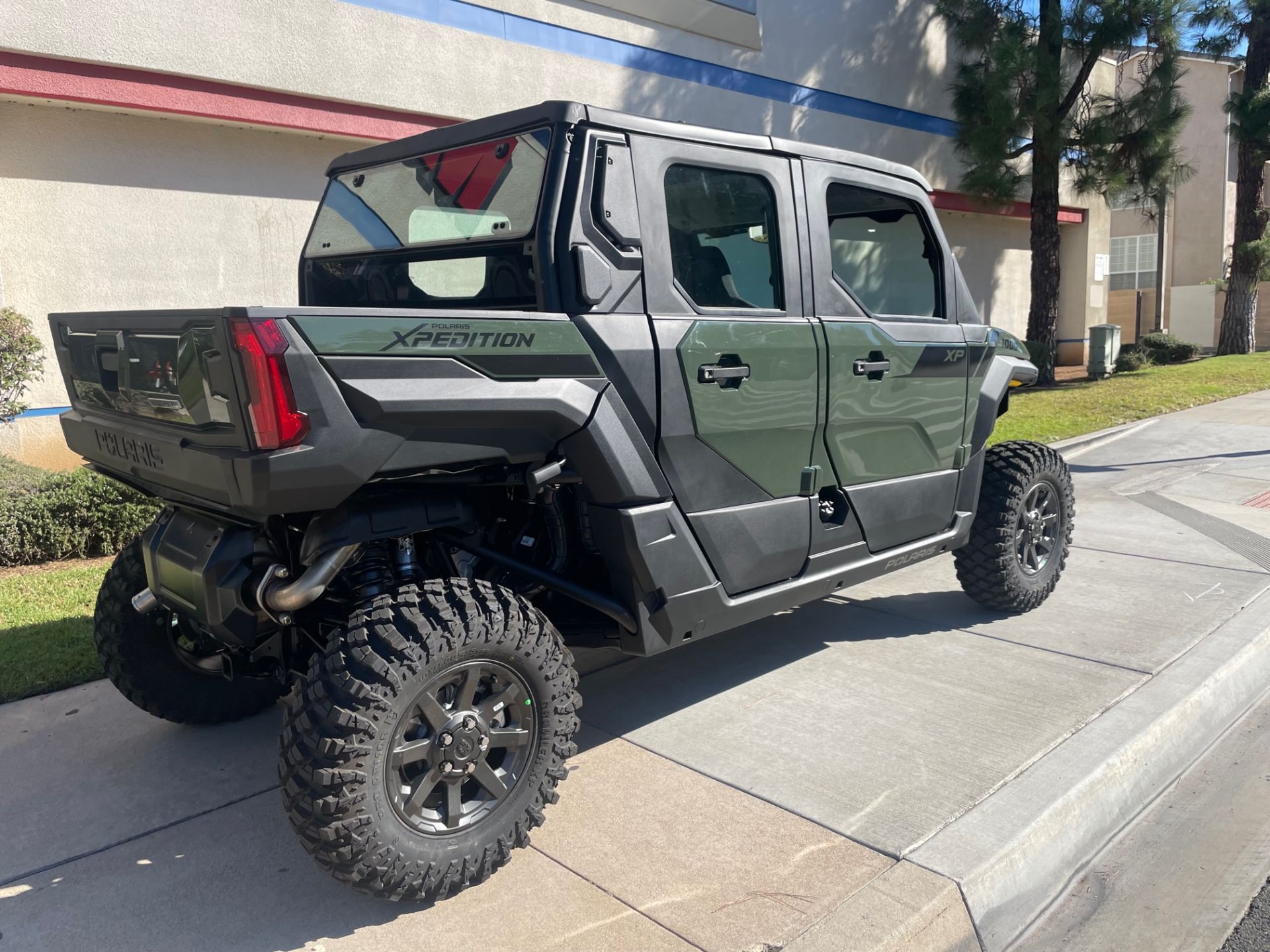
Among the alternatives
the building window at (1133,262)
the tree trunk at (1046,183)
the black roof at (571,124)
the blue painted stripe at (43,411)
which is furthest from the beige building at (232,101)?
the building window at (1133,262)

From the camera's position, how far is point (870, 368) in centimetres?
407

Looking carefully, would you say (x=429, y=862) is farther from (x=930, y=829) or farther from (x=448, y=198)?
(x=448, y=198)

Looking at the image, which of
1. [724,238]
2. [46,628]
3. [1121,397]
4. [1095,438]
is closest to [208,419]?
[724,238]

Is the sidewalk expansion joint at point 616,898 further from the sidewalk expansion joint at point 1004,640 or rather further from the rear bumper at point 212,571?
the sidewalk expansion joint at point 1004,640

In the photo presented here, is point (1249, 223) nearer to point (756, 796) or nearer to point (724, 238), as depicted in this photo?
point (724, 238)

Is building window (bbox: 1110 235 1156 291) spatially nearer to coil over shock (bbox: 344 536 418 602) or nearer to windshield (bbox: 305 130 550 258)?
windshield (bbox: 305 130 550 258)

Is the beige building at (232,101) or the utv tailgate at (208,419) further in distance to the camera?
the beige building at (232,101)

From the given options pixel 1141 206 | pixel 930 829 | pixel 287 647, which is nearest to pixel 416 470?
pixel 287 647

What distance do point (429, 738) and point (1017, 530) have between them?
3351 mm

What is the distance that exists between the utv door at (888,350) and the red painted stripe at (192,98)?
5499 mm

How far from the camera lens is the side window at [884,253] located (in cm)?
417

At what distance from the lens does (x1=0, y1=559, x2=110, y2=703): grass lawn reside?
4.55 meters

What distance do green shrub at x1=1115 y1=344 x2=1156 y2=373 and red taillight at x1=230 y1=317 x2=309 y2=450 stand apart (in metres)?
18.7

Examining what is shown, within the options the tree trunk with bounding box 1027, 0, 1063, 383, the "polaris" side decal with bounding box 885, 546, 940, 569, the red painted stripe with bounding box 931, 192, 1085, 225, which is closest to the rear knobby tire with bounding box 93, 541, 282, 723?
the "polaris" side decal with bounding box 885, 546, 940, 569
